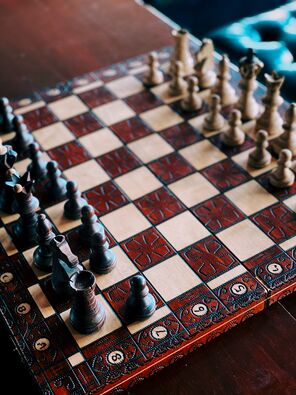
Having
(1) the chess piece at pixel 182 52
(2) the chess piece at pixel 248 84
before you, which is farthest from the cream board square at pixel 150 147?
(1) the chess piece at pixel 182 52

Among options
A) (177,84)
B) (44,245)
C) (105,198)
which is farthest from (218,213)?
(177,84)

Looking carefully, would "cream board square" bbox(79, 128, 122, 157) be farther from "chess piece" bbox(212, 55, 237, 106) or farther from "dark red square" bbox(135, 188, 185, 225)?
"chess piece" bbox(212, 55, 237, 106)

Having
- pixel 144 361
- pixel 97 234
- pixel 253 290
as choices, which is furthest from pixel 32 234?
pixel 253 290

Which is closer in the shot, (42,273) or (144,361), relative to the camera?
(144,361)

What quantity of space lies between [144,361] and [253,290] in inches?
16.7

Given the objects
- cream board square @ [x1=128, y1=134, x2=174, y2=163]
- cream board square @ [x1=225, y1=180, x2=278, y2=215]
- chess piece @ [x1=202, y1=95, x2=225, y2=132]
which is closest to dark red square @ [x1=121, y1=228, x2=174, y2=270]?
cream board square @ [x1=225, y1=180, x2=278, y2=215]

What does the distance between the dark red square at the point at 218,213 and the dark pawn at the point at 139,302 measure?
0.42 metres

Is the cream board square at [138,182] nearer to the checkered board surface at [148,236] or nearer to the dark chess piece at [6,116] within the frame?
the checkered board surface at [148,236]

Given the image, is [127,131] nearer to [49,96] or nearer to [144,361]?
[49,96]

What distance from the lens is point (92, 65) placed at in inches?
122

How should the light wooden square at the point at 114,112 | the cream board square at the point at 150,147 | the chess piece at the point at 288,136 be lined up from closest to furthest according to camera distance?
the chess piece at the point at 288,136 < the cream board square at the point at 150,147 < the light wooden square at the point at 114,112

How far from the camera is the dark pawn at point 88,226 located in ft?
6.57

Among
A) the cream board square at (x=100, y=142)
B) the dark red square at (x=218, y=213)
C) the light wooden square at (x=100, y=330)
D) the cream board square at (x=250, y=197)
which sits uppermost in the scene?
the cream board square at (x=250, y=197)

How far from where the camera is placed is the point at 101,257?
1.93 meters
